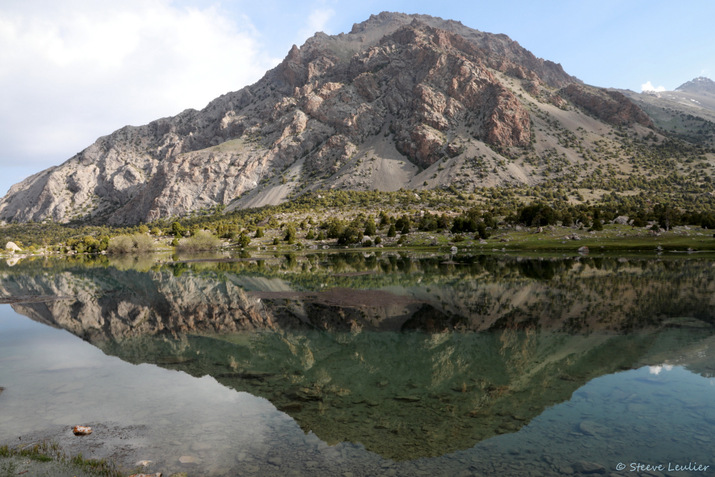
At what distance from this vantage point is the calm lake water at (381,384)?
31.7ft

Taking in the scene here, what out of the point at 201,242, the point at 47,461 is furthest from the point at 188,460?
the point at 201,242

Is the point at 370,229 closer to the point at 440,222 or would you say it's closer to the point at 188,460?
the point at 440,222

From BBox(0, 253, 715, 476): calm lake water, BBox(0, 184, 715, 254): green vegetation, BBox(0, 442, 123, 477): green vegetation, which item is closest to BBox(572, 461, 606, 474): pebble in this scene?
BBox(0, 253, 715, 476): calm lake water

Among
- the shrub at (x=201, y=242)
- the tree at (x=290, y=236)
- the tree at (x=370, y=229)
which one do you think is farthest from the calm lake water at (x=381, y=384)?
the shrub at (x=201, y=242)

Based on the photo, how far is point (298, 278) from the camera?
4628cm

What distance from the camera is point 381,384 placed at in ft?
47.2

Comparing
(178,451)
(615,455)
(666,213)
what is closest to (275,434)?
(178,451)

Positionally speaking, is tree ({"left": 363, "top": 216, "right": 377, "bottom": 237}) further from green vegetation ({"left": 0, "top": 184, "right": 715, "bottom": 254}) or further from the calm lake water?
the calm lake water

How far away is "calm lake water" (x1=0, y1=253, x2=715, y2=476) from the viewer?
31.7 feet

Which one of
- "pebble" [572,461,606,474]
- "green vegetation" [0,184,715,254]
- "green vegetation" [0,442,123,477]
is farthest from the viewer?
"green vegetation" [0,184,715,254]

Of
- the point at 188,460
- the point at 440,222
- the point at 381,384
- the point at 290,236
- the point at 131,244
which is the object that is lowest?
the point at 381,384

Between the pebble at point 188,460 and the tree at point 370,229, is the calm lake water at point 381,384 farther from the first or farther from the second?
the tree at point 370,229

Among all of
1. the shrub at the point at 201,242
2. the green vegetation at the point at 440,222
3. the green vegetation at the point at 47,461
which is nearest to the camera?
the green vegetation at the point at 47,461

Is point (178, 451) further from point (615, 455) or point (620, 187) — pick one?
point (620, 187)
